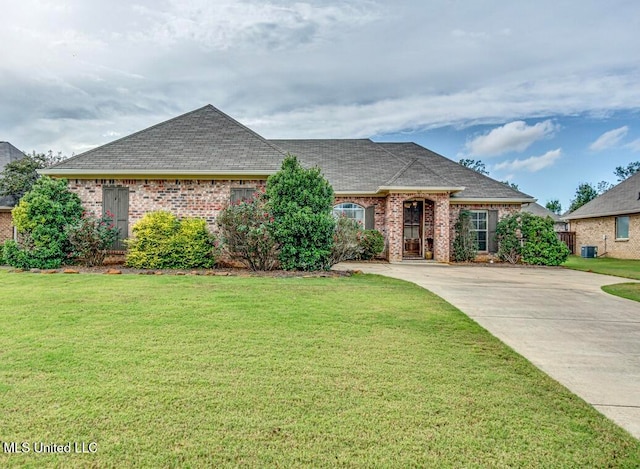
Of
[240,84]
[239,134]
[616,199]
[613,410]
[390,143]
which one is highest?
[240,84]

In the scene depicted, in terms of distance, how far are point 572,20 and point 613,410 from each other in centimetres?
1333

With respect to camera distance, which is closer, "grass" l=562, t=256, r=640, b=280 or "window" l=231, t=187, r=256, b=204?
"grass" l=562, t=256, r=640, b=280

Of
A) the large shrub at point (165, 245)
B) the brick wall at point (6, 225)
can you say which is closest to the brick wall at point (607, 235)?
the large shrub at point (165, 245)

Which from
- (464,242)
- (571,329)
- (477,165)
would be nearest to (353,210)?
(464,242)

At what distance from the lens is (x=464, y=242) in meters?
17.0

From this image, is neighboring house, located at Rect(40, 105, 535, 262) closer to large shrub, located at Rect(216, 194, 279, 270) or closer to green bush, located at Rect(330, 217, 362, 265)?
large shrub, located at Rect(216, 194, 279, 270)

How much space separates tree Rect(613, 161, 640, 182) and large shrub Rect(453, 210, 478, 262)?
1802 inches

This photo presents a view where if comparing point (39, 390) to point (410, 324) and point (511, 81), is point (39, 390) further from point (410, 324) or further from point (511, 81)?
point (511, 81)

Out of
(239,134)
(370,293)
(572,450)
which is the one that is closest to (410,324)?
(370,293)

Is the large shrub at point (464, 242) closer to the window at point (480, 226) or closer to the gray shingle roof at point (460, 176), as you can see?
the window at point (480, 226)

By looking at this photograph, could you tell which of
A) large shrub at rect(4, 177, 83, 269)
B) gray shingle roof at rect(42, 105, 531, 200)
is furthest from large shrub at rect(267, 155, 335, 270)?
large shrub at rect(4, 177, 83, 269)

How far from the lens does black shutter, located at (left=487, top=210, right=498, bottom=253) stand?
17312 mm

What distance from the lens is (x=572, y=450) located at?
2.38 m

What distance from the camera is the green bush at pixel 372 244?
637 inches
